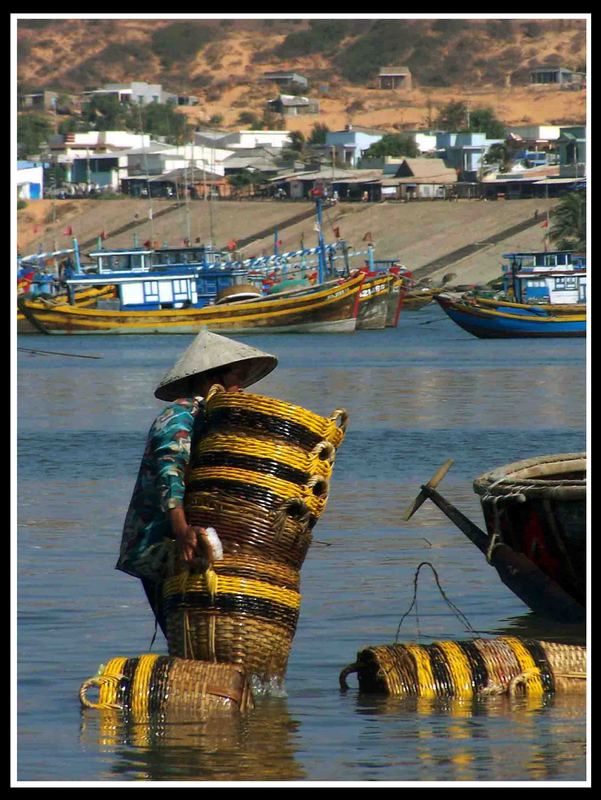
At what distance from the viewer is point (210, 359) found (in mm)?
7387

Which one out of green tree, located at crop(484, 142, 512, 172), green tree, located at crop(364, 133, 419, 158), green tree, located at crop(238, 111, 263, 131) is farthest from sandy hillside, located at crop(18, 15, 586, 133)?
green tree, located at crop(484, 142, 512, 172)

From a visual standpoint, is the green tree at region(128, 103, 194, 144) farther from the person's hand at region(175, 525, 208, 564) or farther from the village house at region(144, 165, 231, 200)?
the person's hand at region(175, 525, 208, 564)

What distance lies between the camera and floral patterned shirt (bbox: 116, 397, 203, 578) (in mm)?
7090

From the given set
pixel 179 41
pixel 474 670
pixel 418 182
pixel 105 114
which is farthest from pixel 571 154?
pixel 474 670

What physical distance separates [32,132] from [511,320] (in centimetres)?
8941

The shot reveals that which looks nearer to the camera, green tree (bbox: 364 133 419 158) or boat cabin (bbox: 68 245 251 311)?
boat cabin (bbox: 68 245 251 311)

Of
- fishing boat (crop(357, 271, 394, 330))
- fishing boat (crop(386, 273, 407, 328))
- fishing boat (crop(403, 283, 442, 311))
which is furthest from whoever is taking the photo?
fishing boat (crop(403, 283, 442, 311))

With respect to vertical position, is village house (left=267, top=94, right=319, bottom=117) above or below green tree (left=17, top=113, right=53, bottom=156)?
above

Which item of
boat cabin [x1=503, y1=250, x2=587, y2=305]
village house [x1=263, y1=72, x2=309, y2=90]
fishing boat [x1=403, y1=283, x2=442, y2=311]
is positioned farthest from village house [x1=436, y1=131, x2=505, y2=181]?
village house [x1=263, y1=72, x2=309, y2=90]

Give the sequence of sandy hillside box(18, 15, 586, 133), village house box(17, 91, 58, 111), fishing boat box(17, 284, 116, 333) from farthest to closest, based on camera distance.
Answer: village house box(17, 91, 58, 111)
sandy hillside box(18, 15, 586, 133)
fishing boat box(17, 284, 116, 333)

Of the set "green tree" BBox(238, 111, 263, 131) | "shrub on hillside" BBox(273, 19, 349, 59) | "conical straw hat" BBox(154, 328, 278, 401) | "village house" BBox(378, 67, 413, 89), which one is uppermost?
"shrub on hillside" BBox(273, 19, 349, 59)

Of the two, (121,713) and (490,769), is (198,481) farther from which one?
(490,769)

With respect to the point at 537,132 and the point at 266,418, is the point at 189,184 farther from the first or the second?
the point at 266,418
